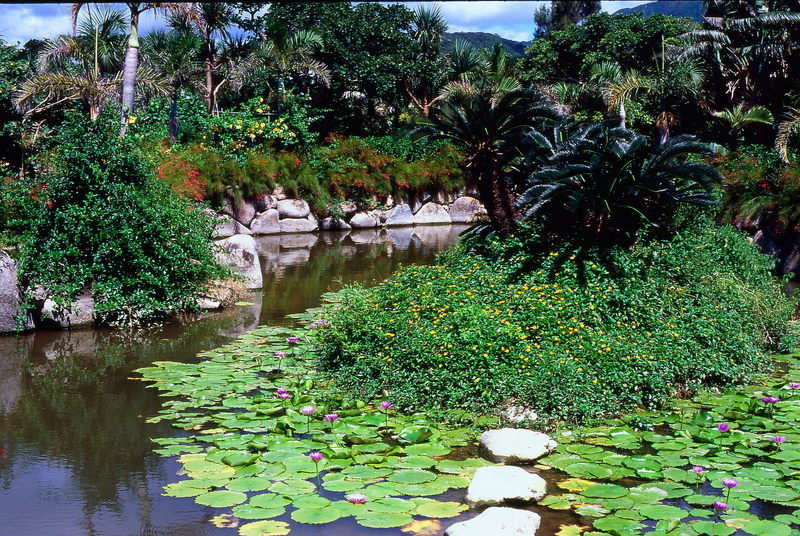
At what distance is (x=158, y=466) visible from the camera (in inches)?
210

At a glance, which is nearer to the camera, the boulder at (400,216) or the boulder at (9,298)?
the boulder at (9,298)

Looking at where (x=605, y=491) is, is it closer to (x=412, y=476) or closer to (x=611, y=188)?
(x=412, y=476)

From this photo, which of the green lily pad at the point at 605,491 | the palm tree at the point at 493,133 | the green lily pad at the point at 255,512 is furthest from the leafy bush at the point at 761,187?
the green lily pad at the point at 255,512

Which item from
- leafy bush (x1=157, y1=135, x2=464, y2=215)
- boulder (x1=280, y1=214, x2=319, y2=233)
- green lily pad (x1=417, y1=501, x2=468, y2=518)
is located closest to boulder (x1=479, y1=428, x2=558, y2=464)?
green lily pad (x1=417, y1=501, x2=468, y2=518)

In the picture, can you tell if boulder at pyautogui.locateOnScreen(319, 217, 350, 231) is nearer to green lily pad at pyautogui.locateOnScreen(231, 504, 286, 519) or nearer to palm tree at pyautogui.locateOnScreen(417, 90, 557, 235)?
palm tree at pyautogui.locateOnScreen(417, 90, 557, 235)

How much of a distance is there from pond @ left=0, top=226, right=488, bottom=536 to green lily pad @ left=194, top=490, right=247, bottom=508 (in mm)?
49

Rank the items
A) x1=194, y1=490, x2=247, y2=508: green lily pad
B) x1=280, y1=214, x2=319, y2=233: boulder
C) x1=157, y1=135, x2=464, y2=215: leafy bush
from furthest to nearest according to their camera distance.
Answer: x1=280, y1=214, x2=319, y2=233: boulder < x1=157, y1=135, x2=464, y2=215: leafy bush < x1=194, y1=490, x2=247, y2=508: green lily pad

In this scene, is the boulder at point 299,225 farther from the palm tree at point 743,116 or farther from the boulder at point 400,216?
the palm tree at point 743,116

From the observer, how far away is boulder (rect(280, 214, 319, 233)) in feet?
72.1

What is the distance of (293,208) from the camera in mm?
22188

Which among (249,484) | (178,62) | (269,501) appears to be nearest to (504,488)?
(269,501)

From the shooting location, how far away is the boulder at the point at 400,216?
24922 mm

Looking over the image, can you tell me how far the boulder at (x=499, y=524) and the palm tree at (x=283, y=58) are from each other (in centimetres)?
2120

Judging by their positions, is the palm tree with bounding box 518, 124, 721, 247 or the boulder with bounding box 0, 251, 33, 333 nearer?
the palm tree with bounding box 518, 124, 721, 247
